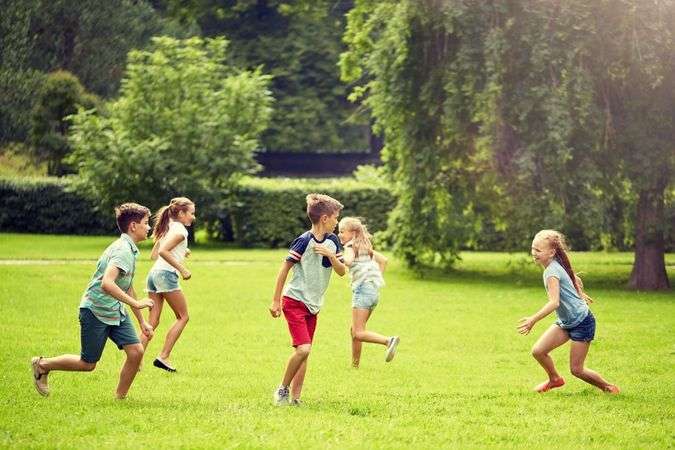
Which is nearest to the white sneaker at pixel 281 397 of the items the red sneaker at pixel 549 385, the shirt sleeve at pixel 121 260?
the shirt sleeve at pixel 121 260

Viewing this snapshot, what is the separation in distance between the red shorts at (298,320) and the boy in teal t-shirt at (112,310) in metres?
1.13

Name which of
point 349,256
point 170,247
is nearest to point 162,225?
point 170,247

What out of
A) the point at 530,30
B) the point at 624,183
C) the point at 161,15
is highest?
the point at 161,15

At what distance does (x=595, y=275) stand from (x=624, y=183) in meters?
3.62

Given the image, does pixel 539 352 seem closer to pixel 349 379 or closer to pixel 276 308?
pixel 349 379

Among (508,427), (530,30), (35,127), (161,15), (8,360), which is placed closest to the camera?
(508,427)

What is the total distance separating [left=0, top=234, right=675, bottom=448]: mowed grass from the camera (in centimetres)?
866

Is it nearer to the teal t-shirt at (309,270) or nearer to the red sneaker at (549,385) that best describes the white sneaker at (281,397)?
the teal t-shirt at (309,270)

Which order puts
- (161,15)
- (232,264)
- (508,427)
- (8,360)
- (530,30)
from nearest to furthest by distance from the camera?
(508,427), (8,360), (530,30), (232,264), (161,15)

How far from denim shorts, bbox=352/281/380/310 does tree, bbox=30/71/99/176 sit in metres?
28.6

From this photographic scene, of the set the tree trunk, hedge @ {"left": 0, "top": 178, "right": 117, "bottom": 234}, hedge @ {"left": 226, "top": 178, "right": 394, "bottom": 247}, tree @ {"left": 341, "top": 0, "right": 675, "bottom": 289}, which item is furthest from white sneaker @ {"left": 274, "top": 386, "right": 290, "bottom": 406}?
hedge @ {"left": 0, "top": 178, "right": 117, "bottom": 234}

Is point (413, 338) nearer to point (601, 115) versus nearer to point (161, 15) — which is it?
point (601, 115)

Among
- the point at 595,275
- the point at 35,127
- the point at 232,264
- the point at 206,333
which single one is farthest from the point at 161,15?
the point at 206,333

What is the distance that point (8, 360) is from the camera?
504 inches
